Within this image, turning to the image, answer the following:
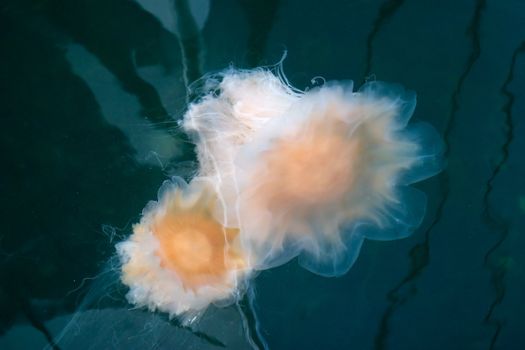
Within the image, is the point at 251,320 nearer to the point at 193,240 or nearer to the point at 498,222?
the point at 193,240

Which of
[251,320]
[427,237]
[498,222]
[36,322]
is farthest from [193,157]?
[498,222]

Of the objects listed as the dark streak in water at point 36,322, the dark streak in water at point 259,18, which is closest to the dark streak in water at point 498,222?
the dark streak in water at point 259,18

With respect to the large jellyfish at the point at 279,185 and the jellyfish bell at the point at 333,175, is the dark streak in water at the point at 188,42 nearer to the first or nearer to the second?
the large jellyfish at the point at 279,185

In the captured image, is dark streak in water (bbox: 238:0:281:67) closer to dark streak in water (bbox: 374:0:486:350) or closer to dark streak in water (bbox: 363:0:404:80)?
dark streak in water (bbox: 363:0:404:80)

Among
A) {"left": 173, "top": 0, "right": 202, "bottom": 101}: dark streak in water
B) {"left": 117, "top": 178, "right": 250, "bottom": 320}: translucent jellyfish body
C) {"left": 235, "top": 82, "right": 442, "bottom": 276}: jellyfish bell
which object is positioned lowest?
{"left": 117, "top": 178, "right": 250, "bottom": 320}: translucent jellyfish body

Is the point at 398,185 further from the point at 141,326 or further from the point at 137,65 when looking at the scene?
the point at 141,326

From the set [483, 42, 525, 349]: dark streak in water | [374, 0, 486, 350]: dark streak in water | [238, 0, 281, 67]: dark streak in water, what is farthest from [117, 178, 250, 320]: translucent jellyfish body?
[483, 42, 525, 349]: dark streak in water
